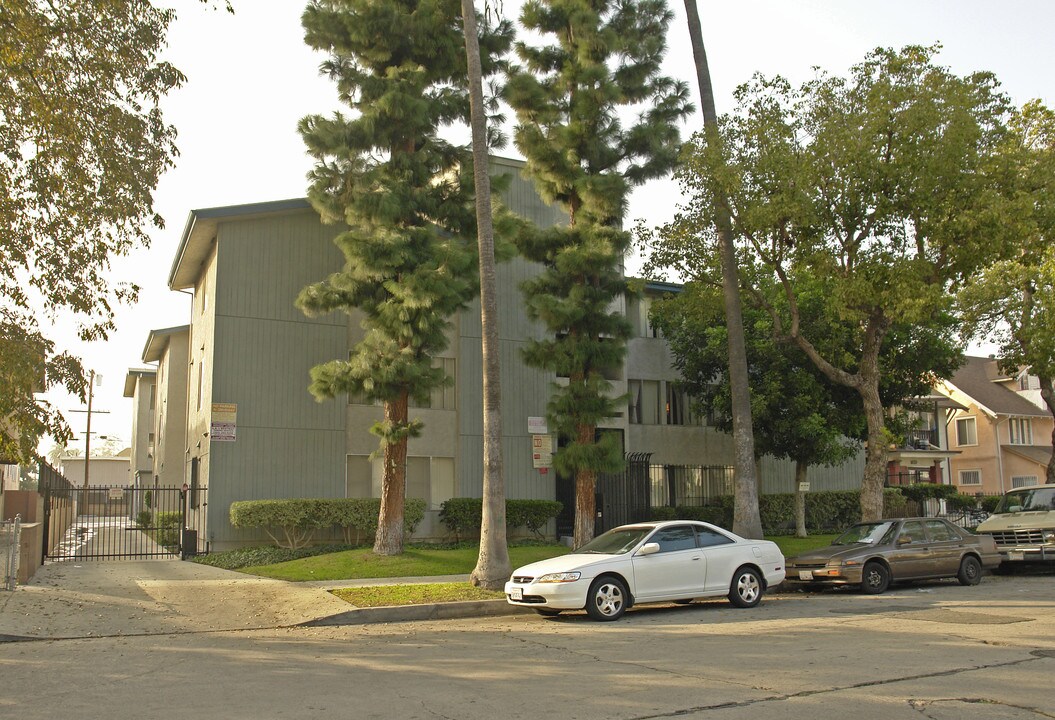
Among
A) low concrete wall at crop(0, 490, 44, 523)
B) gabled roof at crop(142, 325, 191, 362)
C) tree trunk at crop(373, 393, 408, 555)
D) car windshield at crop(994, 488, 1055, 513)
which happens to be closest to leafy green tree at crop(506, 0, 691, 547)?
tree trunk at crop(373, 393, 408, 555)

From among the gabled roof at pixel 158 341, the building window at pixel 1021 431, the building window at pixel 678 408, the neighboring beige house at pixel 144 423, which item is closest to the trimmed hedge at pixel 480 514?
the building window at pixel 678 408

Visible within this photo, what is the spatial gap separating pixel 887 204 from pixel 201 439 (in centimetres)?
1763

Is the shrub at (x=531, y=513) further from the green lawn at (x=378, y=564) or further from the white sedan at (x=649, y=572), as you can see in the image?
the white sedan at (x=649, y=572)

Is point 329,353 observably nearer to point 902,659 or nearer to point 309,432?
point 309,432

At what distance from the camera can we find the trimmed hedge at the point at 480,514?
951 inches

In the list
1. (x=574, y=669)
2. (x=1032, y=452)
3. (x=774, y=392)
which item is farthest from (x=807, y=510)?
(x=574, y=669)

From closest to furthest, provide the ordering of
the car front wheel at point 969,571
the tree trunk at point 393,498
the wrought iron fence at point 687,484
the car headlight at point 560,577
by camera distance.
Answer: the car headlight at point 560,577
the car front wheel at point 969,571
the tree trunk at point 393,498
the wrought iron fence at point 687,484

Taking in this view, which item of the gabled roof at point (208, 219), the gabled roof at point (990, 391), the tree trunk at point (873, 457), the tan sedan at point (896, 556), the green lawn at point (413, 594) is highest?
the gabled roof at point (208, 219)

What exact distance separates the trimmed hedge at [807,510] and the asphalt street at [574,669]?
616 inches

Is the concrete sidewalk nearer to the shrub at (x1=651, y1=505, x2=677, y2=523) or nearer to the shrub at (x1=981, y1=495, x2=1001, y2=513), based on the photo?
the shrub at (x1=651, y1=505, x2=677, y2=523)

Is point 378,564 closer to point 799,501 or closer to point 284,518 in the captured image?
point 284,518

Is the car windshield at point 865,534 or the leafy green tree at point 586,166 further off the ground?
the leafy green tree at point 586,166

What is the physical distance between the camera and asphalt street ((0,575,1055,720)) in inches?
294

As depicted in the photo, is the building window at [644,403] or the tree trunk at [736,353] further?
the building window at [644,403]
